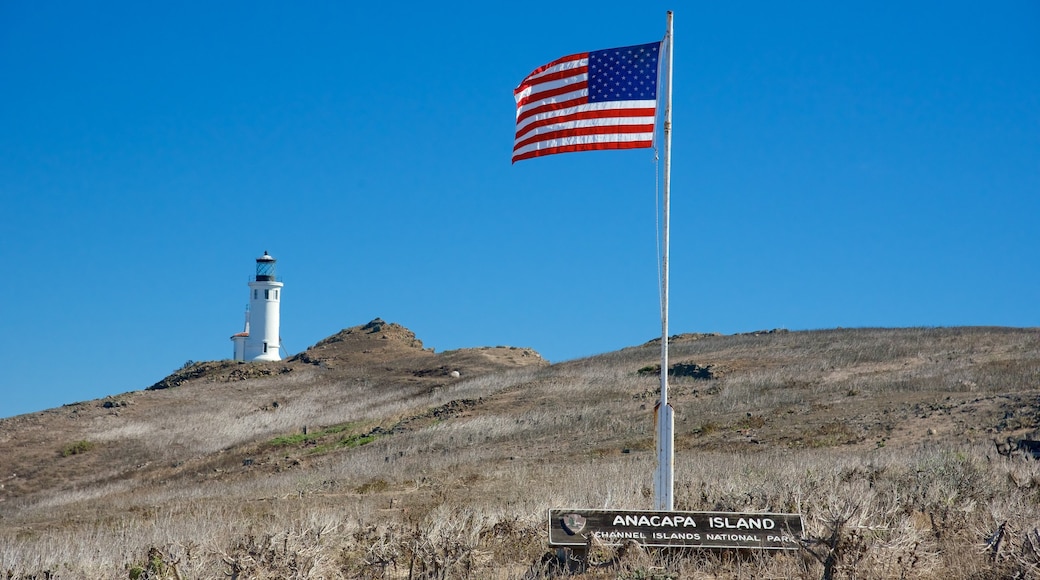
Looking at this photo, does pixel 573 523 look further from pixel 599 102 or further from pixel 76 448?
pixel 76 448

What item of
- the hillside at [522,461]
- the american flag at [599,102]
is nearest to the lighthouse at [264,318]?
the hillside at [522,461]

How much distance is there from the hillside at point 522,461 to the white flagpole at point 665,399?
58.5 inches

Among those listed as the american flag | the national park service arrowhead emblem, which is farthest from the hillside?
the american flag

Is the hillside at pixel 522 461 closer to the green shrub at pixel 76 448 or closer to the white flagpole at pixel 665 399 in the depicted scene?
the green shrub at pixel 76 448

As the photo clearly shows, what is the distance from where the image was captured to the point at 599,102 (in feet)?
45.5

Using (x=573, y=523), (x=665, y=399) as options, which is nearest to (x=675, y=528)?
(x=573, y=523)

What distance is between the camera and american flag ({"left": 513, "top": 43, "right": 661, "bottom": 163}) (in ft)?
45.3

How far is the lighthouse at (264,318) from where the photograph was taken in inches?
2830

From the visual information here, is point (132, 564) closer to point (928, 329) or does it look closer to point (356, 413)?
point (356, 413)

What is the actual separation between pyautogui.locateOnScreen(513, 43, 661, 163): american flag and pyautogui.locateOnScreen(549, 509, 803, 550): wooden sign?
Result: 4842 millimetres

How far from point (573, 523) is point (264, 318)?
2500 inches

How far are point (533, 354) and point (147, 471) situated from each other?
2936 cm

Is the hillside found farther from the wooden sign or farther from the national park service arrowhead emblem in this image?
the national park service arrowhead emblem

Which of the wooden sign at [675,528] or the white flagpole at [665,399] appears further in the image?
the white flagpole at [665,399]
